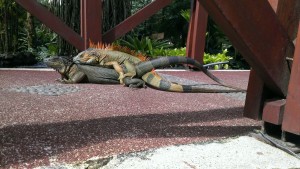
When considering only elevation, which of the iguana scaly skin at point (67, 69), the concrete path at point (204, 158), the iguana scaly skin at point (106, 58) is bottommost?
the concrete path at point (204, 158)

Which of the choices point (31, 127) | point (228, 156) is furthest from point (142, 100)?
point (228, 156)

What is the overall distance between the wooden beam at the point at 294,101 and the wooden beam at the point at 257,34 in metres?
0.10

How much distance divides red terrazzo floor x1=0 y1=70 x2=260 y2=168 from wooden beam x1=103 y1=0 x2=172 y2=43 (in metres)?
1.79

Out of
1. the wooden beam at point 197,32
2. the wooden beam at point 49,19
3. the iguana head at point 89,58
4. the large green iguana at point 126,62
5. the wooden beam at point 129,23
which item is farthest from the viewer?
the wooden beam at point 197,32

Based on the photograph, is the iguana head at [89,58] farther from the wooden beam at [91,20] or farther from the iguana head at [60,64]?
the wooden beam at [91,20]

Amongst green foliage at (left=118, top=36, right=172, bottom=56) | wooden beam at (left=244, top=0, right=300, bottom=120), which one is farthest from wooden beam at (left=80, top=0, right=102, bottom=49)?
Result: wooden beam at (left=244, top=0, right=300, bottom=120)

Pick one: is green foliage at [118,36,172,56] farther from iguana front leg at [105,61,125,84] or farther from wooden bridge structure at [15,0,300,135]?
wooden bridge structure at [15,0,300,135]

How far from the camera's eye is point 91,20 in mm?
5062

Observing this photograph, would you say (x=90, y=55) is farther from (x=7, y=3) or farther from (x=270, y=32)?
(x=7, y=3)

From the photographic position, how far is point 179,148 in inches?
74.5

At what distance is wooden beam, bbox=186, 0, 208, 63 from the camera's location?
609 cm

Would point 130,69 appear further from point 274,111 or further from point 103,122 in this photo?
point 274,111

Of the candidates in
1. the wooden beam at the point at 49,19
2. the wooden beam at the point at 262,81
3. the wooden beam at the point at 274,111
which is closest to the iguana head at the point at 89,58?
the wooden beam at the point at 49,19

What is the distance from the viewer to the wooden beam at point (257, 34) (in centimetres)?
170
